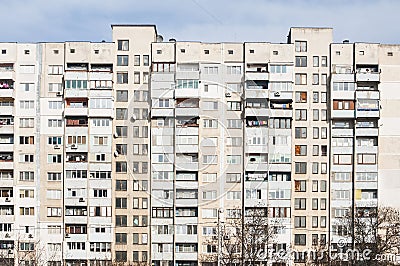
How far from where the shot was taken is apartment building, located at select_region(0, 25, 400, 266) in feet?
167

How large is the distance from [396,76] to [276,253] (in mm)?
17301

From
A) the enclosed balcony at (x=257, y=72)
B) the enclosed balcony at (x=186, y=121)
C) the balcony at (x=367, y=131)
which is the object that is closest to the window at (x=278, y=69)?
the enclosed balcony at (x=257, y=72)

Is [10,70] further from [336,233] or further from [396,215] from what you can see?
[396,215]

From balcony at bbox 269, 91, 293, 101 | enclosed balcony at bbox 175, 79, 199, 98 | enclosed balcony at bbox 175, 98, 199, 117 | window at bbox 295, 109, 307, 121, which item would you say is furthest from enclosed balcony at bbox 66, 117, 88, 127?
window at bbox 295, 109, 307, 121

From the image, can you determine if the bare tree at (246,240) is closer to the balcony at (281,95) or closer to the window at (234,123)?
the window at (234,123)

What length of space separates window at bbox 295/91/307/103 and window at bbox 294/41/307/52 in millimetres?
3415

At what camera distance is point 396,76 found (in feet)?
170

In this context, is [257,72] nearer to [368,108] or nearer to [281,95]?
[281,95]

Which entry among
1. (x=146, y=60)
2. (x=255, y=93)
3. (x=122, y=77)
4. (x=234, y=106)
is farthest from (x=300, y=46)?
(x=122, y=77)

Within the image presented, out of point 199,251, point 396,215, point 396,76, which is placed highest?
point 396,76

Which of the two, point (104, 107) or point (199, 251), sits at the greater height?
point (104, 107)

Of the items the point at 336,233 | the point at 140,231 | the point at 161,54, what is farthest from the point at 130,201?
the point at 336,233

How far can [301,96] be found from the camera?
170 ft

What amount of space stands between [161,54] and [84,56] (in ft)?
20.3
